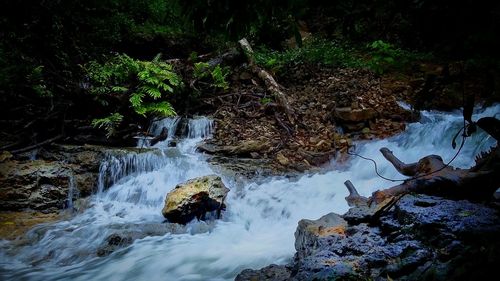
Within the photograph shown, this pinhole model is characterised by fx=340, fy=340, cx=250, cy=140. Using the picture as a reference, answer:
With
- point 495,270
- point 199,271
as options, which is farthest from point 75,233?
point 495,270

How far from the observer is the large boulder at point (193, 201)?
5254mm

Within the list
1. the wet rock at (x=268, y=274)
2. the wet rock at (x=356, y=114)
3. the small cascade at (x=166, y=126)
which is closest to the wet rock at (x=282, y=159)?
the wet rock at (x=356, y=114)

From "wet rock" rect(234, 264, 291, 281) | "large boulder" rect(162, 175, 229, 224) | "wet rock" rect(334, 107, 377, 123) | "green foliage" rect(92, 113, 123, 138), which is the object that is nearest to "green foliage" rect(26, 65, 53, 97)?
"green foliage" rect(92, 113, 123, 138)

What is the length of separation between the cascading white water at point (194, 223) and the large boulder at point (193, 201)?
220mm

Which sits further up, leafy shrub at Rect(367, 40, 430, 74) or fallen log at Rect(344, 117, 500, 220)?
leafy shrub at Rect(367, 40, 430, 74)

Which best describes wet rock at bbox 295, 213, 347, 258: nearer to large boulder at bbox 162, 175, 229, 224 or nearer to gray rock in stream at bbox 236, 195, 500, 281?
gray rock in stream at bbox 236, 195, 500, 281

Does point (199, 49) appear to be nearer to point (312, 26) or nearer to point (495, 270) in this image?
point (312, 26)

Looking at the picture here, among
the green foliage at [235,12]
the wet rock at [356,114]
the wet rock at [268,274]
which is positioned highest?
the wet rock at [356,114]

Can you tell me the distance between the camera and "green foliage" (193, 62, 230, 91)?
9188mm

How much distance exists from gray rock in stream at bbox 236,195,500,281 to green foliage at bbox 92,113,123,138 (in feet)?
18.1

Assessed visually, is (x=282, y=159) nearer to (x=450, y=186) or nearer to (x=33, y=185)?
(x=450, y=186)

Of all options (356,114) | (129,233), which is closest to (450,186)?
(129,233)

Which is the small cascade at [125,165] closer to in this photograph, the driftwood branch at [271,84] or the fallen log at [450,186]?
the driftwood branch at [271,84]

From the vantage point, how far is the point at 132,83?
8.19 m
